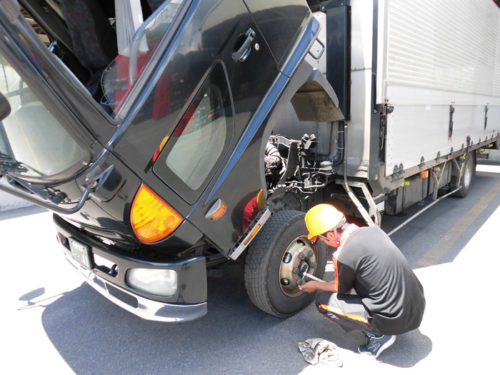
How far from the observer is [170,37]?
6.34 ft

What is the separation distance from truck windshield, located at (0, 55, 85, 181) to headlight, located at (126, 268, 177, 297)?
82cm

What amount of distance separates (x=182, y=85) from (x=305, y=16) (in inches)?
55.0

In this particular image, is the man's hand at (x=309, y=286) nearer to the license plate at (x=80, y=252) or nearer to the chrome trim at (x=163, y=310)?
the chrome trim at (x=163, y=310)

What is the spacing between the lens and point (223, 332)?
9.84ft

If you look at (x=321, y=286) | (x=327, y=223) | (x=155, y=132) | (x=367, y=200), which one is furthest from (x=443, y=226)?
(x=155, y=132)

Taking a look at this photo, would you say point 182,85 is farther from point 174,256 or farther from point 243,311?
point 243,311

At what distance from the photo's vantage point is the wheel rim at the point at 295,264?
298cm

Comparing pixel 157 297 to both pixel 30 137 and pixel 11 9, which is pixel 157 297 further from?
pixel 11 9

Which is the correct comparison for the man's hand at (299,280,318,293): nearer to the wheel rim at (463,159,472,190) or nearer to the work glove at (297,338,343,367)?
the work glove at (297,338,343,367)

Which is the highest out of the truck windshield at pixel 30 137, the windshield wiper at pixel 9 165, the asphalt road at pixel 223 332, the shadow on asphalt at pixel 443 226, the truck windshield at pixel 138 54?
the truck windshield at pixel 138 54

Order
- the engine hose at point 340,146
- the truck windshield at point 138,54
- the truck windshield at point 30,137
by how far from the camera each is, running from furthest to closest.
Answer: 1. the engine hose at point 340,146
2. the truck windshield at point 138,54
3. the truck windshield at point 30,137

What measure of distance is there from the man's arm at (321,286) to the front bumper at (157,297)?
1.01 meters

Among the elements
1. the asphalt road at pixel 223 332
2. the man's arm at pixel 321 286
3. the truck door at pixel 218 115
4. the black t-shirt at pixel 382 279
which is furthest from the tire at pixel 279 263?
the black t-shirt at pixel 382 279

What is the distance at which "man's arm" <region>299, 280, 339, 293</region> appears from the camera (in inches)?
110
